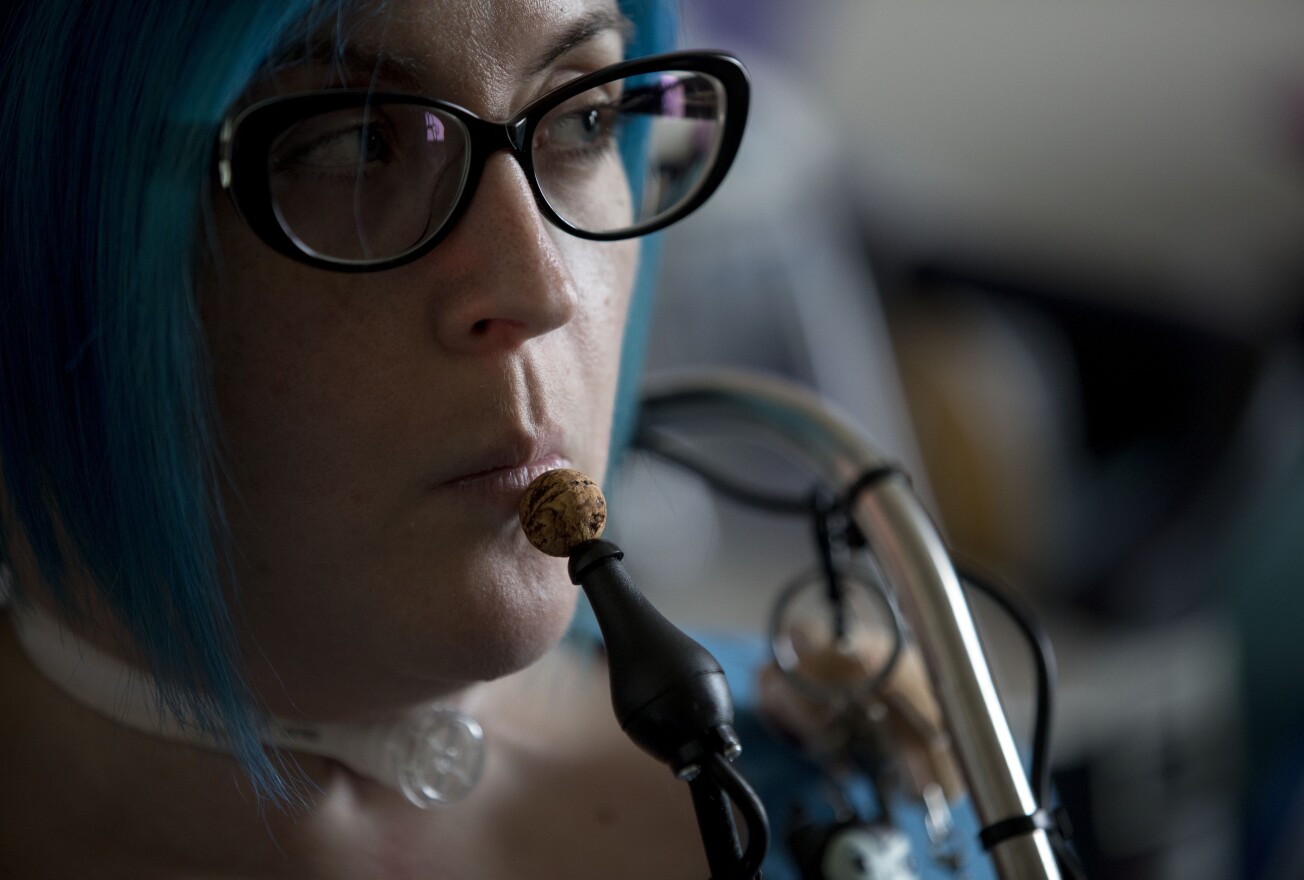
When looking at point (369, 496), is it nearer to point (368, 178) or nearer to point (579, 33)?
point (368, 178)

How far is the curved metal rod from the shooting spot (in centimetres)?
69

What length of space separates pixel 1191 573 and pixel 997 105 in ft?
4.59

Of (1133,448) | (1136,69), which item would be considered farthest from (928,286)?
(1136,69)

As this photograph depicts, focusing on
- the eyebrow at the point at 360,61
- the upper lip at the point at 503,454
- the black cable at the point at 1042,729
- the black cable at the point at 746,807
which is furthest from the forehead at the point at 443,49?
the black cable at the point at 1042,729

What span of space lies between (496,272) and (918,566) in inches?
14.1

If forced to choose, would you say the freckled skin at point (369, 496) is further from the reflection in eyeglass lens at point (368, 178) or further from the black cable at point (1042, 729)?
the black cable at point (1042, 729)

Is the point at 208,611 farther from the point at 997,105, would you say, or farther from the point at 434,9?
the point at 997,105

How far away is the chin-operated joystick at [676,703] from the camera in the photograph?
Result: 0.53 metres

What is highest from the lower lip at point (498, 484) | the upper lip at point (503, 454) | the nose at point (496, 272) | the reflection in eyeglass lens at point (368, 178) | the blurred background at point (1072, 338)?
the blurred background at point (1072, 338)

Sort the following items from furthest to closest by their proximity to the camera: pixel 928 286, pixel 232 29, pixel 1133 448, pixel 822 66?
pixel 822 66 → pixel 928 286 → pixel 1133 448 → pixel 232 29

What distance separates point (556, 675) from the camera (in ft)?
2.93

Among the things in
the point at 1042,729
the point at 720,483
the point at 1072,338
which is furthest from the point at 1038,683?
the point at 1072,338

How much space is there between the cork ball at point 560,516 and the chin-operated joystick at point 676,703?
13 millimetres

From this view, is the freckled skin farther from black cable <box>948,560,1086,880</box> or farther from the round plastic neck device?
black cable <box>948,560,1086,880</box>
